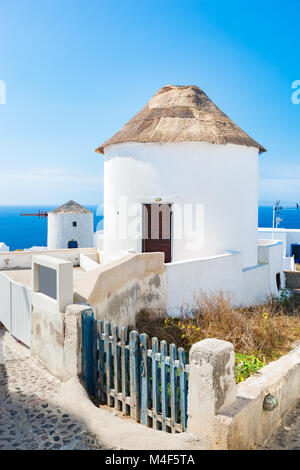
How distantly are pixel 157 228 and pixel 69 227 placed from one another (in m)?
16.2

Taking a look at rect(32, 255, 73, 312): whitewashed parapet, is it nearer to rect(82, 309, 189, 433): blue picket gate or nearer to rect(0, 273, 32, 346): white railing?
rect(0, 273, 32, 346): white railing

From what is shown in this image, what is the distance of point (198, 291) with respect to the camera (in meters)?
9.53

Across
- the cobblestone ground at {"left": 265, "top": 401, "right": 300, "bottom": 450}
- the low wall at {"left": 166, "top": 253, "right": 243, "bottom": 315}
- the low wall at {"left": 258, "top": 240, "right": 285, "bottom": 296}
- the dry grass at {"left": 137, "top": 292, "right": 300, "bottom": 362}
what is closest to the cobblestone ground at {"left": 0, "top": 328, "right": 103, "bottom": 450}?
the cobblestone ground at {"left": 265, "top": 401, "right": 300, "bottom": 450}

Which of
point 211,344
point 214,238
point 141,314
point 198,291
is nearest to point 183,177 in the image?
point 214,238

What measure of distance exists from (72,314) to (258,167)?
9.54m

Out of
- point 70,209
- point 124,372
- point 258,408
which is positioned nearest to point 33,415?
point 124,372

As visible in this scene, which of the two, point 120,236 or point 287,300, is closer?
point 120,236

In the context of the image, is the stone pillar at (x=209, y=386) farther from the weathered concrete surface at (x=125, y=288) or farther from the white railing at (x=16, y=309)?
the white railing at (x=16, y=309)

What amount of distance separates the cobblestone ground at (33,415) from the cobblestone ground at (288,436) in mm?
1877

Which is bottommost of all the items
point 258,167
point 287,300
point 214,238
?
point 287,300

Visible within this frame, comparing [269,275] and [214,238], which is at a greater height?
[214,238]

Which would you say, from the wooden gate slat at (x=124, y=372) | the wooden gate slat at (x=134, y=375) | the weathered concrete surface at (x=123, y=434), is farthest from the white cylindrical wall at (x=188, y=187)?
the weathered concrete surface at (x=123, y=434)

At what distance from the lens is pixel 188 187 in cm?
1066
